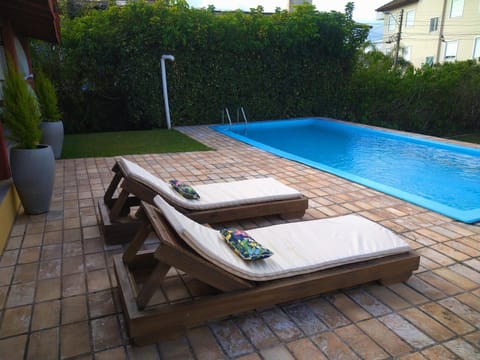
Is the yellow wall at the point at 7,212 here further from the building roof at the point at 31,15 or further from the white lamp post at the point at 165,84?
the white lamp post at the point at 165,84

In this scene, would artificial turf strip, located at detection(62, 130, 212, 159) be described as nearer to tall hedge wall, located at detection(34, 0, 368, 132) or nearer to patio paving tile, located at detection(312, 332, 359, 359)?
tall hedge wall, located at detection(34, 0, 368, 132)

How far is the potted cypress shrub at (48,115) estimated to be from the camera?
6152mm

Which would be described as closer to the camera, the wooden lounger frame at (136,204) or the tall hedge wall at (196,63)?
the wooden lounger frame at (136,204)

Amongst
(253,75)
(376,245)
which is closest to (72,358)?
(376,245)

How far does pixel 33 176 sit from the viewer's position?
12.0 ft

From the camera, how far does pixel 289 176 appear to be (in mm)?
5418

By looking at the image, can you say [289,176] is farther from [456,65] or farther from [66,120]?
[456,65]

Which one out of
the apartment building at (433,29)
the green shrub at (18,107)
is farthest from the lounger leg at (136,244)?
the apartment building at (433,29)

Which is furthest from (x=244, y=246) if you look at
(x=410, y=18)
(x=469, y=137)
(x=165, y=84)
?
(x=410, y=18)

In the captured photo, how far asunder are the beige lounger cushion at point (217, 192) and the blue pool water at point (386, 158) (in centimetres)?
168

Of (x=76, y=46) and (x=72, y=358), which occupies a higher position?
(x=76, y=46)

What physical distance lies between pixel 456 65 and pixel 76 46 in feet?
38.3

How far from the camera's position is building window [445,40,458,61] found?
26.8m

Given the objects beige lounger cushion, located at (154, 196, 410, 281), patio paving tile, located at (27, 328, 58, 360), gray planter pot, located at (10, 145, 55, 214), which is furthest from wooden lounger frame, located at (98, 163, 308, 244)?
patio paving tile, located at (27, 328, 58, 360)
